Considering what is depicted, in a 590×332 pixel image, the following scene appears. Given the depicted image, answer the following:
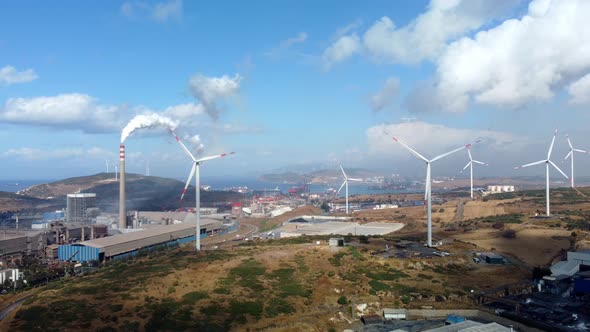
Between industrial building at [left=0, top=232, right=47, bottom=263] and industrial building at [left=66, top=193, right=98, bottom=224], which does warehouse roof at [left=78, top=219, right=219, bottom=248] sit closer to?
industrial building at [left=0, top=232, right=47, bottom=263]

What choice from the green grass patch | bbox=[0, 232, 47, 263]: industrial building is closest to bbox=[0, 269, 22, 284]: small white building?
bbox=[0, 232, 47, 263]: industrial building

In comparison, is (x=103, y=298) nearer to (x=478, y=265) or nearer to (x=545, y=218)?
(x=478, y=265)

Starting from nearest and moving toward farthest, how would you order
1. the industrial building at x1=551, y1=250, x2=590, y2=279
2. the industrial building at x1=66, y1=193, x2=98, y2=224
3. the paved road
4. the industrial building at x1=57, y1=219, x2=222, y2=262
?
the paved road, the industrial building at x1=551, y1=250, x2=590, y2=279, the industrial building at x1=57, y1=219, x2=222, y2=262, the industrial building at x1=66, y1=193, x2=98, y2=224

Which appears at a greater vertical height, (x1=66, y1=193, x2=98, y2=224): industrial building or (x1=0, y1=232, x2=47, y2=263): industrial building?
(x1=66, y1=193, x2=98, y2=224): industrial building

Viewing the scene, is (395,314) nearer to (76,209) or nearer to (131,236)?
(131,236)

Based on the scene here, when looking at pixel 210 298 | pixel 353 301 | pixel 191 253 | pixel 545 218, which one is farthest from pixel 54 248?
pixel 545 218
